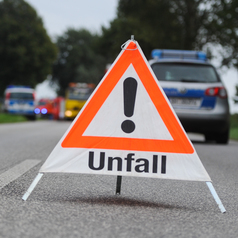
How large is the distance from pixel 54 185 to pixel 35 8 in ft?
195

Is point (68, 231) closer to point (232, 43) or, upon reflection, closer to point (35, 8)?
point (232, 43)

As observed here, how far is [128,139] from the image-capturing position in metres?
4.46

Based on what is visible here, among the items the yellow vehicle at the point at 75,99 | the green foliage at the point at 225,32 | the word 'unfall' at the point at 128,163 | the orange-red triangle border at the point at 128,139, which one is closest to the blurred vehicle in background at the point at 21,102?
the yellow vehicle at the point at 75,99

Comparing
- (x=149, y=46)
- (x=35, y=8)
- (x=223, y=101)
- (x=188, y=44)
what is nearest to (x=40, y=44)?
(x=35, y=8)

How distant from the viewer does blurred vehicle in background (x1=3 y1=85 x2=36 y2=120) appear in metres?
39.2

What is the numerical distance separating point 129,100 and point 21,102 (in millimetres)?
35777

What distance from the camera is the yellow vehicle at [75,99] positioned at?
36.7 metres

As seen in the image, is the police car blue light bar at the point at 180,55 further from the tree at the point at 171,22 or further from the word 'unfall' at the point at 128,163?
the tree at the point at 171,22

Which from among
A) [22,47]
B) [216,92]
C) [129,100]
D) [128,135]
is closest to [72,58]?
[22,47]

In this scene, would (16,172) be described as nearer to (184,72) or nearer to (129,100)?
(129,100)

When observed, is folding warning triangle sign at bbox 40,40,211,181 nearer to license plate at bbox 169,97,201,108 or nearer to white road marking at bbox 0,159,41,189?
white road marking at bbox 0,159,41,189

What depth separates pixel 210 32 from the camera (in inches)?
1272

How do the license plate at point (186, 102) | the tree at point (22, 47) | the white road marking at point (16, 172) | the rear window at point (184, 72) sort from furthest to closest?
the tree at point (22, 47) < the rear window at point (184, 72) < the license plate at point (186, 102) < the white road marking at point (16, 172)

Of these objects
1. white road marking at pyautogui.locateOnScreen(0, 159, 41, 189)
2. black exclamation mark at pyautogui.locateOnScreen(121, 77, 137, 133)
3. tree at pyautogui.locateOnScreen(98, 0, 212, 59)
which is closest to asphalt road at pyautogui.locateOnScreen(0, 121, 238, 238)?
white road marking at pyautogui.locateOnScreen(0, 159, 41, 189)
